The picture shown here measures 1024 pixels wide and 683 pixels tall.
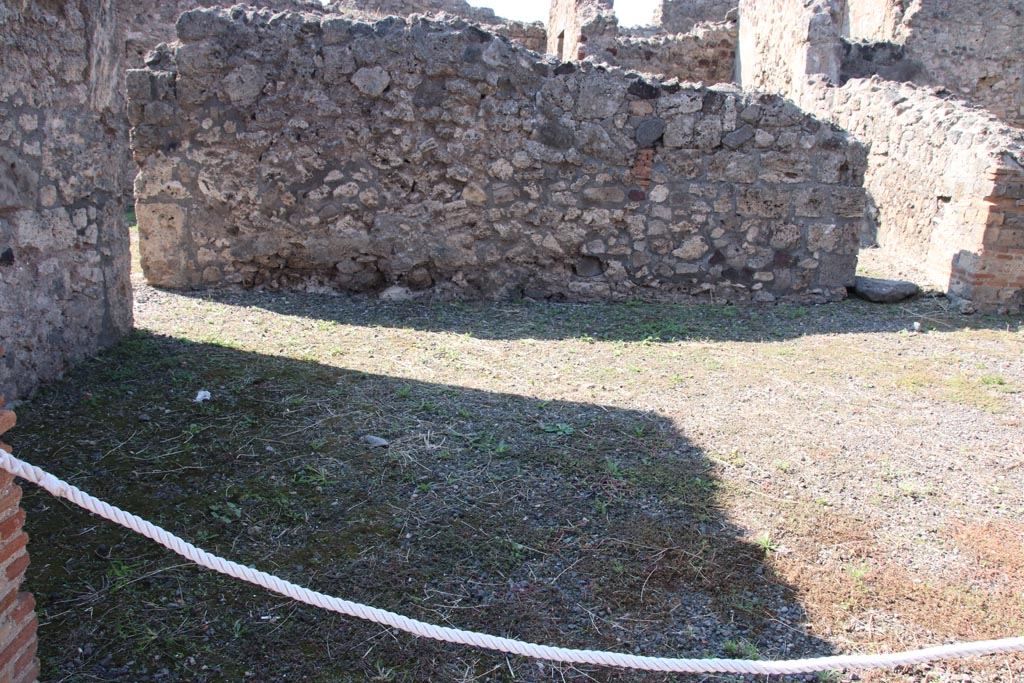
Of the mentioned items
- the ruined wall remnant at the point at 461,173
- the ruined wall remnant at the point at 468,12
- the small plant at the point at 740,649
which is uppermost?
the ruined wall remnant at the point at 468,12

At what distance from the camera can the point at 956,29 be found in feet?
39.0

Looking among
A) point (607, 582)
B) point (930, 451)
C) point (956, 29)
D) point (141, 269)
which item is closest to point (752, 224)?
point (930, 451)

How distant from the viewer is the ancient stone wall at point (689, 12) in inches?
576

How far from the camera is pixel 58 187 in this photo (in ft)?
12.3

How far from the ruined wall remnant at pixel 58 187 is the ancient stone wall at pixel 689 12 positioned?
41.1ft

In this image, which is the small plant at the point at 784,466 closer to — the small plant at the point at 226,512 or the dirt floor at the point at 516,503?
the dirt floor at the point at 516,503

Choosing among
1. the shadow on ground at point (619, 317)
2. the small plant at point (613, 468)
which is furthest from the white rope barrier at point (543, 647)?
the shadow on ground at point (619, 317)

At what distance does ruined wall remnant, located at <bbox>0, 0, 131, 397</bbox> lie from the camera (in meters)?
3.39

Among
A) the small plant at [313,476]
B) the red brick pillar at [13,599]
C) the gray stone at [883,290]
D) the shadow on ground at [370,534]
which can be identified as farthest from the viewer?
the gray stone at [883,290]

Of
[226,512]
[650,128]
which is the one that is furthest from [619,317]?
[226,512]

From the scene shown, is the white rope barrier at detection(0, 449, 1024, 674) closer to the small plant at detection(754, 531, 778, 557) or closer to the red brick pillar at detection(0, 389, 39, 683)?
the red brick pillar at detection(0, 389, 39, 683)

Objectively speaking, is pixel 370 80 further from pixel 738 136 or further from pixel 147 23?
pixel 147 23

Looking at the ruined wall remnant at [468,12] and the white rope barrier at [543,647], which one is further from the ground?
the ruined wall remnant at [468,12]

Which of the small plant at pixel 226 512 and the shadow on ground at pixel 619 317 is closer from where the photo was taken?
the small plant at pixel 226 512
